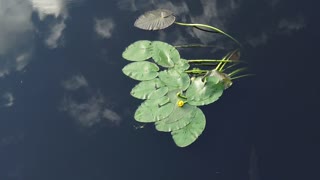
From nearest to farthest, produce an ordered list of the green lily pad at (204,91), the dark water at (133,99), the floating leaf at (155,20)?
the dark water at (133,99) → the green lily pad at (204,91) → the floating leaf at (155,20)

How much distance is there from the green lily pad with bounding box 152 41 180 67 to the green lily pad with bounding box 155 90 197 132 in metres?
0.23

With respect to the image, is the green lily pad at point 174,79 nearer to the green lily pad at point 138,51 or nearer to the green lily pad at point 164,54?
the green lily pad at point 164,54

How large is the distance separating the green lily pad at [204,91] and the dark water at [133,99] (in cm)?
4

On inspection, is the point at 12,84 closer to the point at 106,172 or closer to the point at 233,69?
the point at 106,172

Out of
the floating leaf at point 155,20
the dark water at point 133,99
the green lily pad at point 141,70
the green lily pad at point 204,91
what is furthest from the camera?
the floating leaf at point 155,20

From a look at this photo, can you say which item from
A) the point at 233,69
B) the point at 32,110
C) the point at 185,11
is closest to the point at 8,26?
the point at 32,110

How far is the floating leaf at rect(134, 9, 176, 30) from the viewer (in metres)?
2.34

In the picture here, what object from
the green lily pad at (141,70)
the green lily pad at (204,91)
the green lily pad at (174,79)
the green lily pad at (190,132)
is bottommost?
the green lily pad at (190,132)

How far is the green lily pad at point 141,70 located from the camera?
211 centimetres

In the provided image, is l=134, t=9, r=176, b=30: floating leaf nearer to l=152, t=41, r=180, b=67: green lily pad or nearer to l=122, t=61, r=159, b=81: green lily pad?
l=152, t=41, r=180, b=67: green lily pad

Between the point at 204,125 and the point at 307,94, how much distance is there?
0.46m

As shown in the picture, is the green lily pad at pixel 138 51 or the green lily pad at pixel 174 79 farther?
the green lily pad at pixel 138 51

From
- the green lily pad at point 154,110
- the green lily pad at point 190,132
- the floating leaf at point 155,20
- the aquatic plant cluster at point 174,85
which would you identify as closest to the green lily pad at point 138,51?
the aquatic plant cluster at point 174,85

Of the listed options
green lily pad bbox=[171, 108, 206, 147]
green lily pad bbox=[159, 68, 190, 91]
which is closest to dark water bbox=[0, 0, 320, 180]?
green lily pad bbox=[171, 108, 206, 147]
